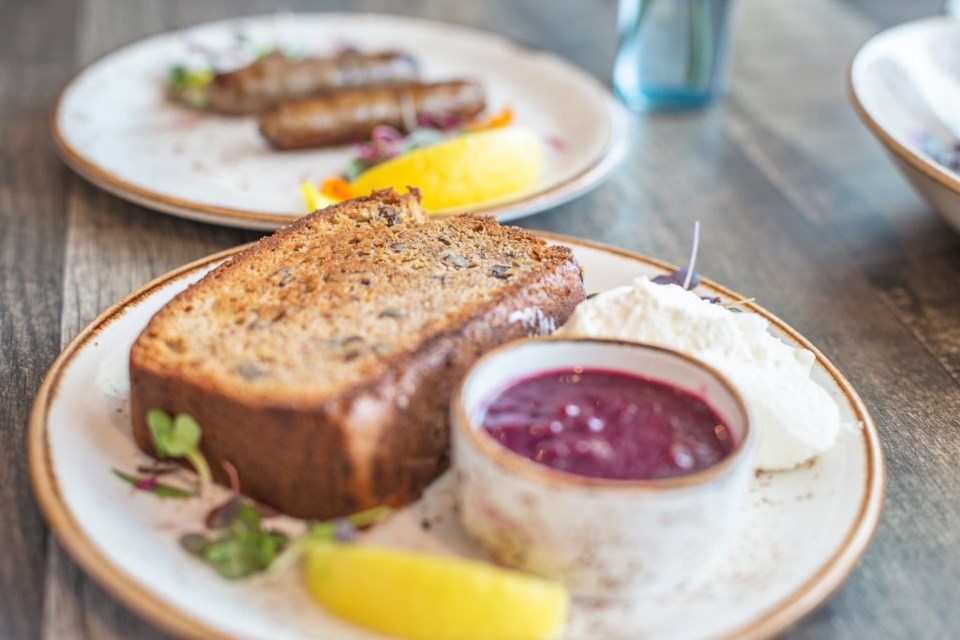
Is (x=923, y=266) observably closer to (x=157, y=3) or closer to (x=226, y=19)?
(x=226, y=19)

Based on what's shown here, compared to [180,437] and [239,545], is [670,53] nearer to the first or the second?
[180,437]

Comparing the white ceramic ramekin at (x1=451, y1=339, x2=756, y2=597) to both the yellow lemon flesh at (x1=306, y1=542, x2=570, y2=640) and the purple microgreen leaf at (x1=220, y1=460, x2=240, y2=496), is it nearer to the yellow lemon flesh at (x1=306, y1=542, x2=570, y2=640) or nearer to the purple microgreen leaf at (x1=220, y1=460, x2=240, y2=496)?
the yellow lemon flesh at (x1=306, y1=542, x2=570, y2=640)

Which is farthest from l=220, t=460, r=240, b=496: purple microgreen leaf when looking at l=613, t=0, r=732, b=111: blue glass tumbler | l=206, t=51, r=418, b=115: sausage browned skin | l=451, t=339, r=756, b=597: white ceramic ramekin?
l=613, t=0, r=732, b=111: blue glass tumbler

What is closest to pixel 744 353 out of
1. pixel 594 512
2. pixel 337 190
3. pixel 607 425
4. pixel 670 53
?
pixel 607 425

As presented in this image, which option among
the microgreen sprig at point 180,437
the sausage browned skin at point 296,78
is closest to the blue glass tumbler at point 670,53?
the sausage browned skin at point 296,78

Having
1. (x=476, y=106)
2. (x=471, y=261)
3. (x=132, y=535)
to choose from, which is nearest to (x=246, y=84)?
(x=476, y=106)
